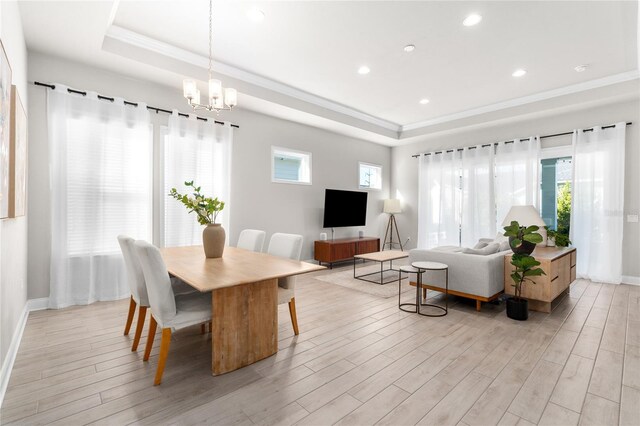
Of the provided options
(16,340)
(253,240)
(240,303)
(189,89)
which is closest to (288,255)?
(253,240)

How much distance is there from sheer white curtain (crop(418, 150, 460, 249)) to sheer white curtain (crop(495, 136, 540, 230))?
2.65 ft

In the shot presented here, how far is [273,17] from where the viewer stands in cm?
308

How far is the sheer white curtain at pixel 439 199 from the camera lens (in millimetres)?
6539

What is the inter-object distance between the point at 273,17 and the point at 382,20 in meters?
1.09

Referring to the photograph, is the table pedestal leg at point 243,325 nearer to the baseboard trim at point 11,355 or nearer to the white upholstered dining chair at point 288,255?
the white upholstered dining chair at point 288,255

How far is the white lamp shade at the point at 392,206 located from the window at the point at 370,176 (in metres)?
0.49

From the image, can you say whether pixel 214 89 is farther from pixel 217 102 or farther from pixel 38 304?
pixel 38 304

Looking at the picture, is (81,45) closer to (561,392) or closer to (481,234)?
(561,392)

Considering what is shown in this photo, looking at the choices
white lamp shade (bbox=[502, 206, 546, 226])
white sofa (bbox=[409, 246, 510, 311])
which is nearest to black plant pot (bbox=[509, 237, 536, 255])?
white sofa (bbox=[409, 246, 510, 311])

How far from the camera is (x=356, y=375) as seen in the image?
2.16m

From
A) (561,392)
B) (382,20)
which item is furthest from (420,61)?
(561,392)

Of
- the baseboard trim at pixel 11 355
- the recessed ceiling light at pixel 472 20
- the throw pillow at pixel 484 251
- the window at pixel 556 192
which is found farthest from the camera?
the window at pixel 556 192

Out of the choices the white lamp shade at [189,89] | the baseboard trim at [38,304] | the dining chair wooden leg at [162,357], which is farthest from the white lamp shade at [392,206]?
the baseboard trim at [38,304]

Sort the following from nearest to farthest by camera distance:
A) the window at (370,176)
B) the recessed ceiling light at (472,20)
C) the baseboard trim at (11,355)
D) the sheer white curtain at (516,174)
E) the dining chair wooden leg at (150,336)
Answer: the baseboard trim at (11,355) < the dining chair wooden leg at (150,336) < the recessed ceiling light at (472,20) < the sheer white curtain at (516,174) < the window at (370,176)
